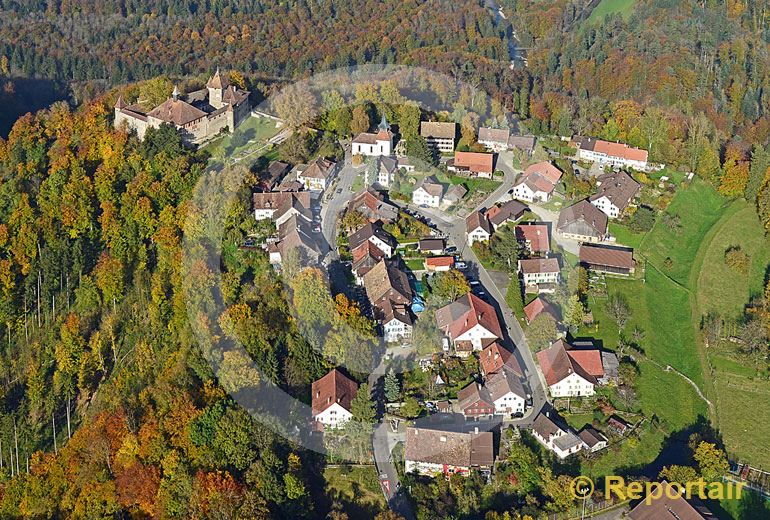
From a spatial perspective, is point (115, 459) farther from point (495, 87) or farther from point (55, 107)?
point (495, 87)

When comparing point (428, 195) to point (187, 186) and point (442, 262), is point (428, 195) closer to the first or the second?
point (442, 262)

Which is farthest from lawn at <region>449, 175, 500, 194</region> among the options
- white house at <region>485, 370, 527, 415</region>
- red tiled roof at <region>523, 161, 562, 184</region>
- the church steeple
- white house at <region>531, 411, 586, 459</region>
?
white house at <region>531, 411, 586, 459</region>

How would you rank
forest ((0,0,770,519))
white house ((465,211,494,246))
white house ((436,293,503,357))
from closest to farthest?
forest ((0,0,770,519)) < white house ((436,293,503,357)) < white house ((465,211,494,246))

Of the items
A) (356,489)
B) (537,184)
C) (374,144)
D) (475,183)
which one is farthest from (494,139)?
(356,489)

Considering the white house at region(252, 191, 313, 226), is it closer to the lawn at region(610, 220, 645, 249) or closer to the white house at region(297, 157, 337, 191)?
the white house at region(297, 157, 337, 191)

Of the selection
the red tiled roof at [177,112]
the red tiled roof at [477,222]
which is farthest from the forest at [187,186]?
the red tiled roof at [477,222]

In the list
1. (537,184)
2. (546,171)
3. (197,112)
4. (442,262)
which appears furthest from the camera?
(197,112)
